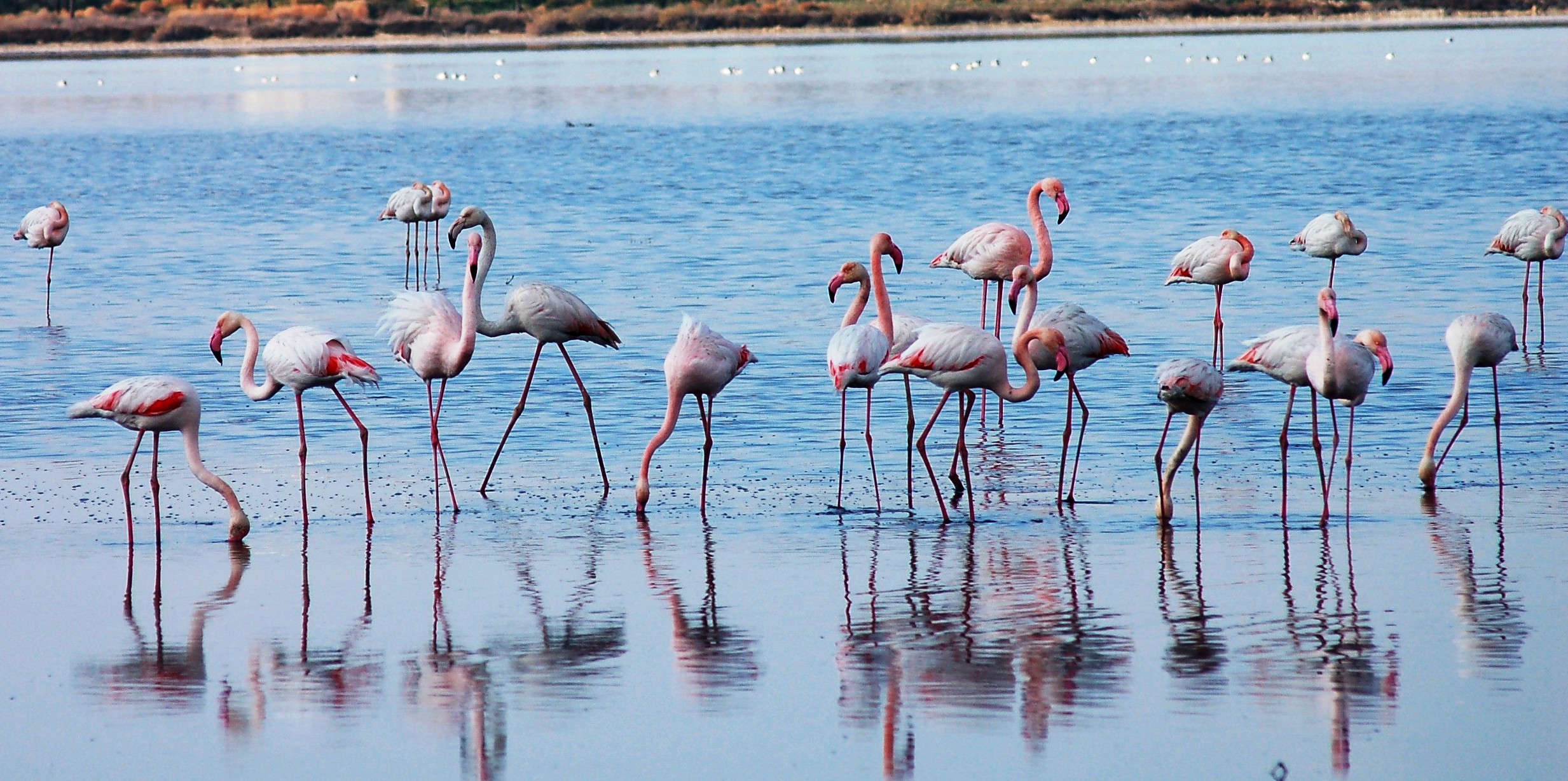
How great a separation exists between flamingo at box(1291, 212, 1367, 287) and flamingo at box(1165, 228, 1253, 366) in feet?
3.93

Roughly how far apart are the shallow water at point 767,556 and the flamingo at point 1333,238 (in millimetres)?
499

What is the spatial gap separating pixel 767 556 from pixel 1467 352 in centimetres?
334

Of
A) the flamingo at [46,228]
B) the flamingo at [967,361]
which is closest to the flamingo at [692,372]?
the flamingo at [967,361]

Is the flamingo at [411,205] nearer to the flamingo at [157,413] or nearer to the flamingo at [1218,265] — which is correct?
the flamingo at [1218,265]

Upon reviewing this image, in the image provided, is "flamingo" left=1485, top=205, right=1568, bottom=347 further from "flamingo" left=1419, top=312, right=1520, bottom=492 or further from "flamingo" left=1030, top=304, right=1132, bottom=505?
"flamingo" left=1030, top=304, right=1132, bottom=505

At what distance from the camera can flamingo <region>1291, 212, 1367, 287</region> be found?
42.4ft

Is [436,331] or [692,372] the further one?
[436,331]

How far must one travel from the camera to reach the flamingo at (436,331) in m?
8.80

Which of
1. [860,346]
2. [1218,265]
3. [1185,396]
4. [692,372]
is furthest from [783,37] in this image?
[1185,396]

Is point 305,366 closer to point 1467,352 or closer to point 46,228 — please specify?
point 1467,352

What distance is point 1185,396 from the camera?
25.5ft

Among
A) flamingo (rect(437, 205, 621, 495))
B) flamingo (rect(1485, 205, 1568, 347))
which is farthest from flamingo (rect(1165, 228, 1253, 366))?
flamingo (rect(437, 205, 621, 495))

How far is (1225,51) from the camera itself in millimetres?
62750

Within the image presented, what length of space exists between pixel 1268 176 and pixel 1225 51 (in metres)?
39.9
